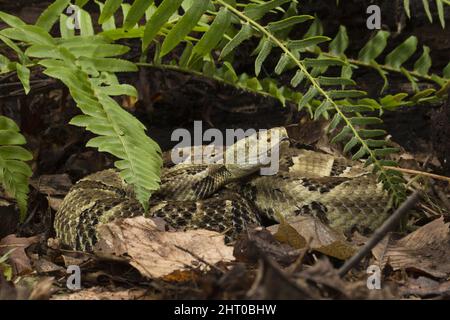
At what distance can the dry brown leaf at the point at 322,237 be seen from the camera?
283cm

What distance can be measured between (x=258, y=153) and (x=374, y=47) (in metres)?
1.31

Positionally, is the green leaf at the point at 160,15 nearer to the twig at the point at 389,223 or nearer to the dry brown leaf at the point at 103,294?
the dry brown leaf at the point at 103,294

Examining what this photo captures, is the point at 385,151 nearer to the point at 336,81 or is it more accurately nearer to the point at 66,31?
the point at 336,81

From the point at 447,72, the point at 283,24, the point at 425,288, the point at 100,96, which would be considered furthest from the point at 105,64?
the point at 447,72

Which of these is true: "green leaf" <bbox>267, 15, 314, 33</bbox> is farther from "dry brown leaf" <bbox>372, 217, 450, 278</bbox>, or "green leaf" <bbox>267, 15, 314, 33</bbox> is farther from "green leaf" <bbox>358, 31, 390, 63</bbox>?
"dry brown leaf" <bbox>372, 217, 450, 278</bbox>

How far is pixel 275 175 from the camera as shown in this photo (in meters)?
3.86

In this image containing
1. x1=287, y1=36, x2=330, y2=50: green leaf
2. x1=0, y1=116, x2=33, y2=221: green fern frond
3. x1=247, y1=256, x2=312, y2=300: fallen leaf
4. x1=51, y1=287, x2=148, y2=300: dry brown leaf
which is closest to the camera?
x1=247, y1=256, x2=312, y2=300: fallen leaf

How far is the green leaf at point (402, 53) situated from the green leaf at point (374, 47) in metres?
0.08

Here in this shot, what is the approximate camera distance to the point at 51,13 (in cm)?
380

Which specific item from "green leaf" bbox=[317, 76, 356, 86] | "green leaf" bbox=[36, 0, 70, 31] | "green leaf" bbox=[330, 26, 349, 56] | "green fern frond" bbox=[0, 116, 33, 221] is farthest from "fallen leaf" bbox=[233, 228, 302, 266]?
"green leaf" bbox=[330, 26, 349, 56]

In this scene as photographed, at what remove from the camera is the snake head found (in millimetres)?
3744

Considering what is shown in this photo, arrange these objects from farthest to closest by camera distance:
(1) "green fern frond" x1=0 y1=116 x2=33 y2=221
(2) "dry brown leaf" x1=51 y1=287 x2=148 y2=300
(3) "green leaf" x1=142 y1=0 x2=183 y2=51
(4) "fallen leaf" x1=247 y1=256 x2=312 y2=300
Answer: (1) "green fern frond" x1=0 y1=116 x2=33 y2=221 → (3) "green leaf" x1=142 y1=0 x2=183 y2=51 → (2) "dry brown leaf" x1=51 y1=287 x2=148 y2=300 → (4) "fallen leaf" x1=247 y1=256 x2=312 y2=300

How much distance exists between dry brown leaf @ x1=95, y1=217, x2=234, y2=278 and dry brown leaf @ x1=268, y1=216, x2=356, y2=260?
0.29 metres
